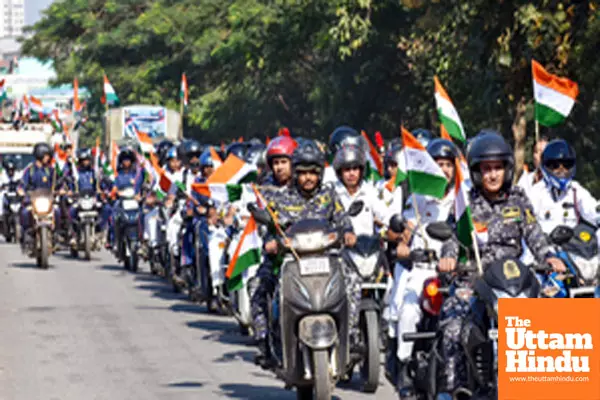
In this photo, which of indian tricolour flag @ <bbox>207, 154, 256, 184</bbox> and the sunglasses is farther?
indian tricolour flag @ <bbox>207, 154, 256, 184</bbox>

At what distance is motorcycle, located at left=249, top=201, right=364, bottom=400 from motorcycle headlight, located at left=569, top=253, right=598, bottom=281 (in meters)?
2.00

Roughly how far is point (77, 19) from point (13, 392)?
5079cm

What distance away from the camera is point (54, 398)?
1100 cm

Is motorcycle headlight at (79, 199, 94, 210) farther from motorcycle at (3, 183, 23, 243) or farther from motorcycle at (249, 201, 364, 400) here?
motorcycle at (249, 201, 364, 400)

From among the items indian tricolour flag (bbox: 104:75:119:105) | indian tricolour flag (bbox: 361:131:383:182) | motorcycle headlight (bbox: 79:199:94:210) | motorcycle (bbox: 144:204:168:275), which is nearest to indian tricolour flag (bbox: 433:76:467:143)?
indian tricolour flag (bbox: 361:131:383:182)

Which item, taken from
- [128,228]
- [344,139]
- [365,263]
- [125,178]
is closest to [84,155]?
[125,178]

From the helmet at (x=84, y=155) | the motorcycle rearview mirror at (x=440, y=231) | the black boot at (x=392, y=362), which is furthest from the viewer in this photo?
the helmet at (x=84, y=155)

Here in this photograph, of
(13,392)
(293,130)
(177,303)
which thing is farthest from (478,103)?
(293,130)

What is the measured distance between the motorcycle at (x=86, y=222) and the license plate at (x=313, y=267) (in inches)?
618

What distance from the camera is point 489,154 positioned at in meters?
8.46

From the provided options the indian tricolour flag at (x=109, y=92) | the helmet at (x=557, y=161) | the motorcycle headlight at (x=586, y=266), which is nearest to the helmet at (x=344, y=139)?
the helmet at (x=557, y=161)

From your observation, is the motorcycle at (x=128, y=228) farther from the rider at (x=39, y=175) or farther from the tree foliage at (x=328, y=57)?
the tree foliage at (x=328, y=57)

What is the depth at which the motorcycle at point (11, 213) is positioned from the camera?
32.3 m

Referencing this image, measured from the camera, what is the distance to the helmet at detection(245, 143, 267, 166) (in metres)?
16.1
